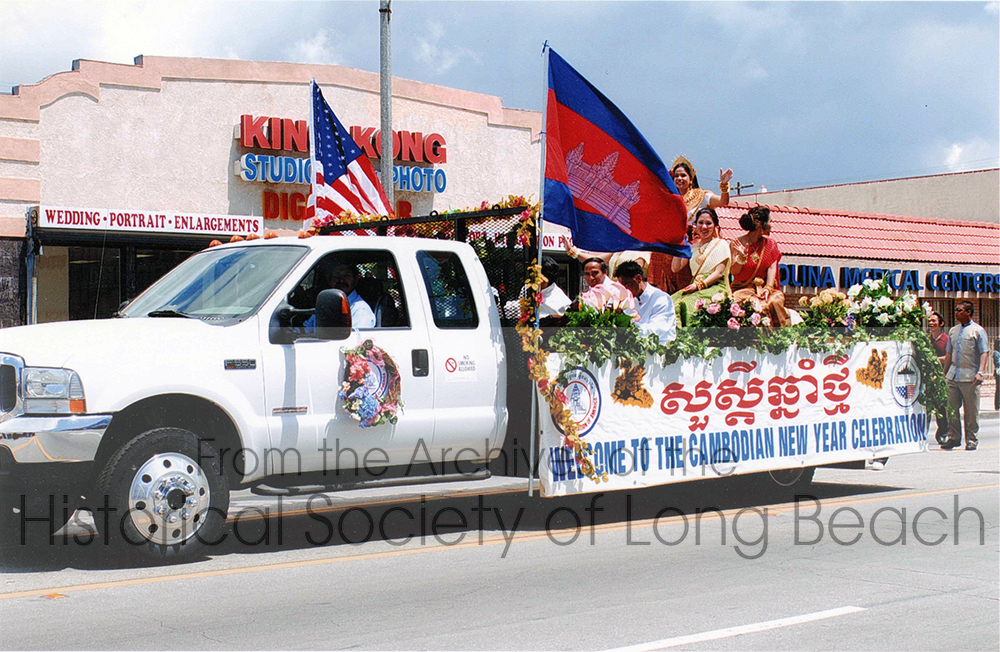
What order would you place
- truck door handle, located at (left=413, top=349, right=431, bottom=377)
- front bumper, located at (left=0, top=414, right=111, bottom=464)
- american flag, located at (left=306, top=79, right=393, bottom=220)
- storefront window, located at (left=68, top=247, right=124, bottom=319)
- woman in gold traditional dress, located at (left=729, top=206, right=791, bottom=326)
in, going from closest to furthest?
1. front bumper, located at (left=0, top=414, right=111, bottom=464)
2. truck door handle, located at (left=413, top=349, right=431, bottom=377)
3. woman in gold traditional dress, located at (left=729, top=206, right=791, bottom=326)
4. american flag, located at (left=306, top=79, right=393, bottom=220)
5. storefront window, located at (left=68, top=247, right=124, bottom=319)

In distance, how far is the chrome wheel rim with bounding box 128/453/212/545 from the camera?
7020 millimetres

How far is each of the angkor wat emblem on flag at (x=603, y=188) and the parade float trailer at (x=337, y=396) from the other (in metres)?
0.70

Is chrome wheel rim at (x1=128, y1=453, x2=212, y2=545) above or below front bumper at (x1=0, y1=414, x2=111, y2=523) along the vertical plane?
below

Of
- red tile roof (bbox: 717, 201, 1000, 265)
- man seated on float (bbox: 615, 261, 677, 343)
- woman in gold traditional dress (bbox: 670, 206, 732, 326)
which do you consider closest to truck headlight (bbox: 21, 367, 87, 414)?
man seated on float (bbox: 615, 261, 677, 343)

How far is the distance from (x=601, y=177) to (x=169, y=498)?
435 centimetres

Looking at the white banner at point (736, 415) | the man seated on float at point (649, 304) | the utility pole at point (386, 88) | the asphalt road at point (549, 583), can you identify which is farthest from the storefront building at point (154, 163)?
the white banner at point (736, 415)

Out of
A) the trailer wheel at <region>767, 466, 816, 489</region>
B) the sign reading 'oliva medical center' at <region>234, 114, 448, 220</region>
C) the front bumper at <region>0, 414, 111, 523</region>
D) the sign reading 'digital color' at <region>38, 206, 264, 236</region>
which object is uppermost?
the sign reading 'oliva medical center' at <region>234, 114, 448, 220</region>

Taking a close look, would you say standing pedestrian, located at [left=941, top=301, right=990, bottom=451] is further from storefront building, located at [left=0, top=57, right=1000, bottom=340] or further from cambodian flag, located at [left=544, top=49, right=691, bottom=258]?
cambodian flag, located at [left=544, top=49, right=691, bottom=258]

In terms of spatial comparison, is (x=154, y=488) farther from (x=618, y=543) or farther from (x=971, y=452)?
(x=971, y=452)

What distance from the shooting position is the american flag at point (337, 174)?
51.2ft

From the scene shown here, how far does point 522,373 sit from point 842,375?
3569 mm

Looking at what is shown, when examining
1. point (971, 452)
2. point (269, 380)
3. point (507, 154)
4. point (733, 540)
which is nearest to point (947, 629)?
point (733, 540)

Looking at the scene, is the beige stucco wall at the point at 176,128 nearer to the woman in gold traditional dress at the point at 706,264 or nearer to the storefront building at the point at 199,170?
the storefront building at the point at 199,170

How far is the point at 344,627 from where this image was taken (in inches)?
230
